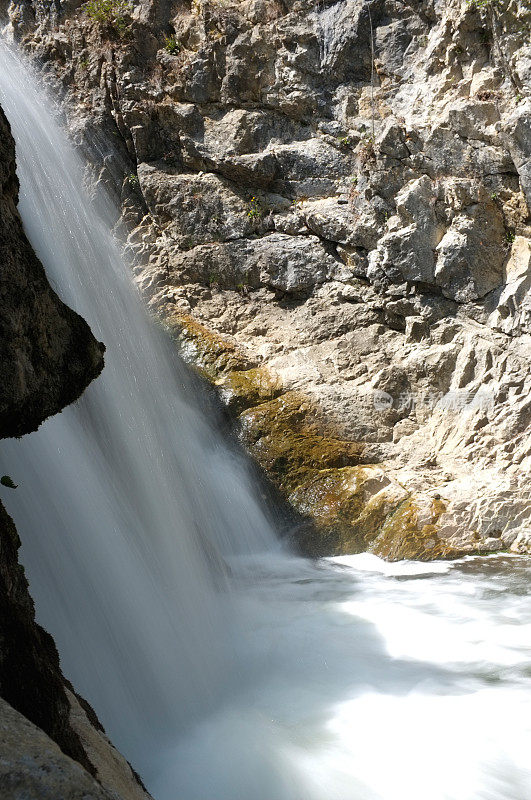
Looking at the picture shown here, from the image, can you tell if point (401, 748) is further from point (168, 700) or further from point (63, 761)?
point (63, 761)

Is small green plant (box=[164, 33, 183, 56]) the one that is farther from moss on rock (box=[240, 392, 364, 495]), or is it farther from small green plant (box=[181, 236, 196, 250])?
moss on rock (box=[240, 392, 364, 495])

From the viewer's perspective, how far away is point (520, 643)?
4777 millimetres

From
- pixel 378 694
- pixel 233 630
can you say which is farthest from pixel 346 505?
pixel 378 694

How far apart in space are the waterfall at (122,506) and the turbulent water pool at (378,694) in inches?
13.3

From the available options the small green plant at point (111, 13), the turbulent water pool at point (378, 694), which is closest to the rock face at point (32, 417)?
the turbulent water pool at point (378, 694)

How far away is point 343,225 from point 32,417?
6.81m

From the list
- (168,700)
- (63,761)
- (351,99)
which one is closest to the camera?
(63,761)

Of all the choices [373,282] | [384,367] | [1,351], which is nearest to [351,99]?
[373,282]

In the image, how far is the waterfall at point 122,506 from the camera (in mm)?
3986

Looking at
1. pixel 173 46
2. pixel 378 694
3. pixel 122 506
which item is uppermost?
pixel 173 46

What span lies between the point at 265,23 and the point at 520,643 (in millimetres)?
8966

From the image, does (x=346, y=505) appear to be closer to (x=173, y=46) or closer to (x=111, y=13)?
(x=173, y=46)

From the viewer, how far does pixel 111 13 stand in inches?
389

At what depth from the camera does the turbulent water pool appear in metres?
3.38
